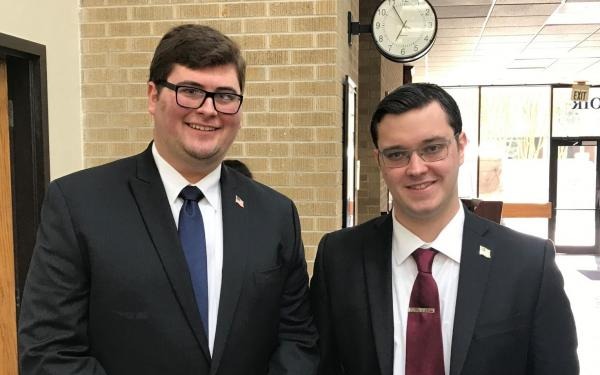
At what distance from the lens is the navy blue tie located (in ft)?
4.64

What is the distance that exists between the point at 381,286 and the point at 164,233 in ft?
1.92

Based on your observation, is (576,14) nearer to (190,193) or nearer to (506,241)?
(506,241)

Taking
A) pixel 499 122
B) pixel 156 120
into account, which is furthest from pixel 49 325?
pixel 499 122

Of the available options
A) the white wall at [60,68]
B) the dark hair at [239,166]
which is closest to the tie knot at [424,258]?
the dark hair at [239,166]

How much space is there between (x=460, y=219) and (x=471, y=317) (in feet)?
0.89

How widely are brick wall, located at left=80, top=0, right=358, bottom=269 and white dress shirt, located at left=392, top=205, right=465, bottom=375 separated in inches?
67.2

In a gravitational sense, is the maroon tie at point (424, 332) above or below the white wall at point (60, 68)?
below

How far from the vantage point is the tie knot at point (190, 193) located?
149 cm

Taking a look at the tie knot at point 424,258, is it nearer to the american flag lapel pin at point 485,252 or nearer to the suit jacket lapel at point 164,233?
the american flag lapel pin at point 485,252

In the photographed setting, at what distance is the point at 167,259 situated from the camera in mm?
1386

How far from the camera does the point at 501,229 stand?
1543 millimetres

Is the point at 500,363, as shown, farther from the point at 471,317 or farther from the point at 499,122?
the point at 499,122

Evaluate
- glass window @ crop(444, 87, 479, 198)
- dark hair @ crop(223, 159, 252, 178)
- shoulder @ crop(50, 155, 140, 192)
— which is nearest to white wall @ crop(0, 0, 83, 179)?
dark hair @ crop(223, 159, 252, 178)

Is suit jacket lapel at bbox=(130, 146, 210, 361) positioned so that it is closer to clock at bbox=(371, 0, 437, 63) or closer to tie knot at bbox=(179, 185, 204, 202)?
tie knot at bbox=(179, 185, 204, 202)
